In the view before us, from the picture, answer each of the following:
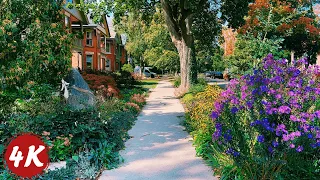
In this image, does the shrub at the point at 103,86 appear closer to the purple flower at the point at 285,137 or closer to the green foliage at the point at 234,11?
the green foliage at the point at 234,11

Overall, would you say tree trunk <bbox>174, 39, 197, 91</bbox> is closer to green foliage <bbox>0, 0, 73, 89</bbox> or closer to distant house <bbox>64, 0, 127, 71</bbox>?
distant house <bbox>64, 0, 127, 71</bbox>

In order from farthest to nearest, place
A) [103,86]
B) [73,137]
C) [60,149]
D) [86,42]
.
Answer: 1. [86,42]
2. [103,86]
3. [73,137]
4. [60,149]

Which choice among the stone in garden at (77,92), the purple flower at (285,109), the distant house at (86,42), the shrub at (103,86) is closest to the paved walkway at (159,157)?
the purple flower at (285,109)

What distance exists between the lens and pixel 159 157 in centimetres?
580

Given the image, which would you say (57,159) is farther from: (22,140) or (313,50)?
(313,50)

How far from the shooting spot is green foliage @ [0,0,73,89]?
5152 millimetres

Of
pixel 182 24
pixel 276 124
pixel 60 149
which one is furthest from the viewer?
pixel 182 24

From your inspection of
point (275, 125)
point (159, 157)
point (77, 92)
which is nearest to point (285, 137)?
point (275, 125)

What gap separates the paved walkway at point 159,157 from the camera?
4.83m

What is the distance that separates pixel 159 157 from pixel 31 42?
308 cm

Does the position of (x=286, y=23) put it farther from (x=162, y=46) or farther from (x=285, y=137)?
(x=285, y=137)

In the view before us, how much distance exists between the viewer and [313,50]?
34.6 meters

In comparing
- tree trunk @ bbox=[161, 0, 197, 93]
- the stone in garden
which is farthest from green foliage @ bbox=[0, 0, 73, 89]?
tree trunk @ bbox=[161, 0, 197, 93]

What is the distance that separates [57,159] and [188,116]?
15.1ft
